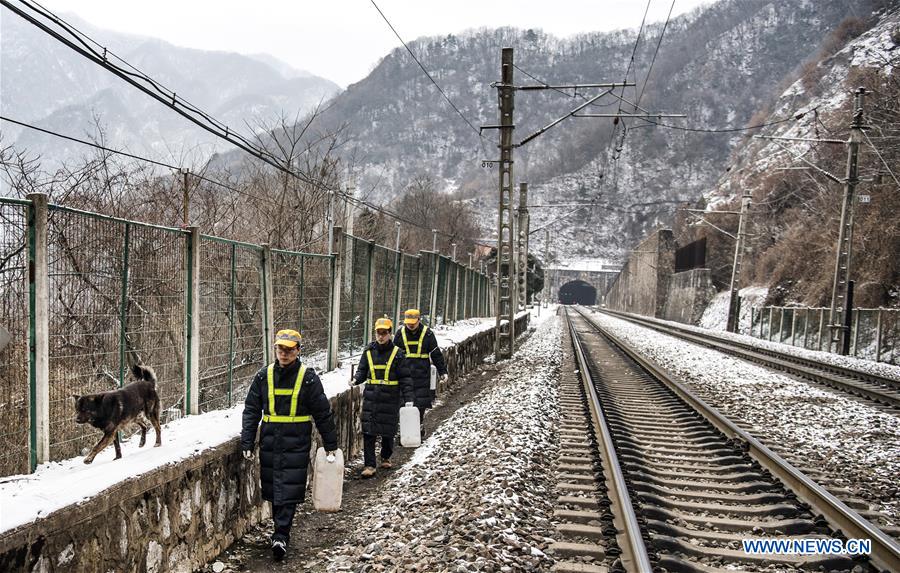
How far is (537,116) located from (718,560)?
200 metres

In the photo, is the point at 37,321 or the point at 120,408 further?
the point at 120,408

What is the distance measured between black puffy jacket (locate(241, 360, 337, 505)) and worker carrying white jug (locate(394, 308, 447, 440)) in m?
3.78

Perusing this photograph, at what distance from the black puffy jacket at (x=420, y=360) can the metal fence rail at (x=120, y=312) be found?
1.58 metres

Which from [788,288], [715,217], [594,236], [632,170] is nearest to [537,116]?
[632,170]

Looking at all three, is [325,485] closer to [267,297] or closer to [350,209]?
[267,297]

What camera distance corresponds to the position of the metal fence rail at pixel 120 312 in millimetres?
4551

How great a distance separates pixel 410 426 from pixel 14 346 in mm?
4567

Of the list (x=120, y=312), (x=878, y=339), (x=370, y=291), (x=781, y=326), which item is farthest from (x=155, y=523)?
(x=781, y=326)

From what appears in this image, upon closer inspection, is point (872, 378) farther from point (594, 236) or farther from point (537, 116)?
point (537, 116)

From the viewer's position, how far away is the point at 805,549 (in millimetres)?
4656

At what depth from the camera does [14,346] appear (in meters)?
4.97

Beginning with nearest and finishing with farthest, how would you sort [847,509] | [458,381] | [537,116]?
[847,509] → [458,381] → [537,116]

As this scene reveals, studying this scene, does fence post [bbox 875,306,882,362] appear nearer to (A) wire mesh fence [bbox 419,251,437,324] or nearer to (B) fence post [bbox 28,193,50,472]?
(A) wire mesh fence [bbox 419,251,437,324]

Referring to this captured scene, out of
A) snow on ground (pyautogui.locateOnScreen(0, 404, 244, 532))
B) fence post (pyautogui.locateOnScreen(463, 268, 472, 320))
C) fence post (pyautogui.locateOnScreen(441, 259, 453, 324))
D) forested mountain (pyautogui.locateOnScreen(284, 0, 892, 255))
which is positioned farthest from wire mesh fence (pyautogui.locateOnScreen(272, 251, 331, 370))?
forested mountain (pyautogui.locateOnScreen(284, 0, 892, 255))
